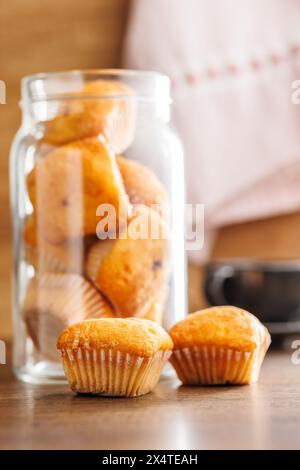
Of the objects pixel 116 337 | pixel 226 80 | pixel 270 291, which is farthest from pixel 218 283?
pixel 116 337

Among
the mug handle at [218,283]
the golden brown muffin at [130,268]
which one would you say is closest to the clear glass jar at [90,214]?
the golden brown muffin at [130,268]

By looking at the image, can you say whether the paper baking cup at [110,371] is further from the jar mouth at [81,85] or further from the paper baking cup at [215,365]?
the jar mouth at [81,85]

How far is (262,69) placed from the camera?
1093 mm

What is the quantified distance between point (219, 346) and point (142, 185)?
0.53 feet

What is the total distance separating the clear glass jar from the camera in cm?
70

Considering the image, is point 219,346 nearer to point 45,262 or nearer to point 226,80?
point 45,262

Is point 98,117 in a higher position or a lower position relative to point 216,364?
higher

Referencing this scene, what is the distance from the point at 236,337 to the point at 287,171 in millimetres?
515

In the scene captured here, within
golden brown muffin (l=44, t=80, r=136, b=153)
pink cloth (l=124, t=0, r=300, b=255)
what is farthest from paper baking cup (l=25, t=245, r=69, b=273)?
pink cloth (l=124, t=0, r=300, b=255)

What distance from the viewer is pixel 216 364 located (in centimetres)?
67

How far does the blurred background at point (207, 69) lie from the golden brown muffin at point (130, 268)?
401 mm

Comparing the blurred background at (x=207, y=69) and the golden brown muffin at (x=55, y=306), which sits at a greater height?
the blurred background at (x=207, y=69)

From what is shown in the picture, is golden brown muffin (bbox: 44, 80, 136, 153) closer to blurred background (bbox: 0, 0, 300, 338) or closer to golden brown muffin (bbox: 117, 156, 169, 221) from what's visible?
golden brown muffin (bbox: 117, 156, 169, 221)

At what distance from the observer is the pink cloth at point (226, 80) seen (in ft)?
3.57
